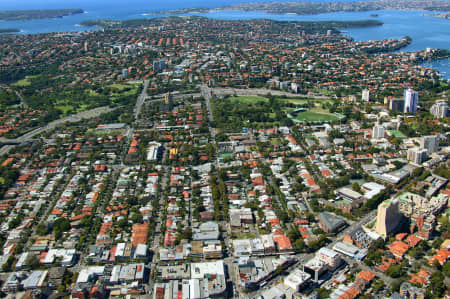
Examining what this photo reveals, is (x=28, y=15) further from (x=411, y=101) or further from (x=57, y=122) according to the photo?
(x=411, y=101)

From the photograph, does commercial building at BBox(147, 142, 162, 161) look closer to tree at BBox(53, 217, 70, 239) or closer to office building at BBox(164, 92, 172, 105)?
tree at BBox(53, 217, 70, 239)

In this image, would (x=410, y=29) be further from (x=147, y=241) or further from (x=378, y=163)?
(x=147, y=241)

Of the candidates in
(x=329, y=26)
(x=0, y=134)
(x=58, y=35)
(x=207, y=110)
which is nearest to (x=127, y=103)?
(x=207, y=110)

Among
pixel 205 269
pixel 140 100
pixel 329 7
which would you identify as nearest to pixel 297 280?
pixel 205 269

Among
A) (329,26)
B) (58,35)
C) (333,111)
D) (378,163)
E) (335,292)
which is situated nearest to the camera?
(335,292)

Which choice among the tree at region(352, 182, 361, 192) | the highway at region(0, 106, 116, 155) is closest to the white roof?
the tree at region(352, 182, 361, 192)

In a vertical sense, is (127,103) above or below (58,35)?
below
